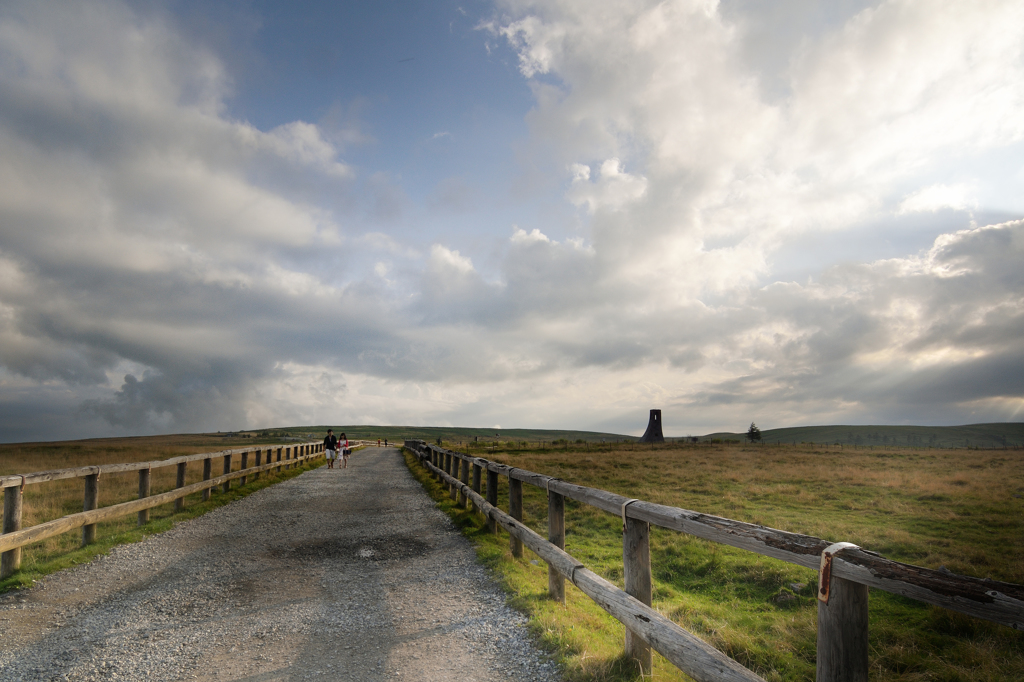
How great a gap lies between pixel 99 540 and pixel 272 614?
19.2 ft

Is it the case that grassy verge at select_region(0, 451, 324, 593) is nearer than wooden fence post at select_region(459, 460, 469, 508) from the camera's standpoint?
Yes

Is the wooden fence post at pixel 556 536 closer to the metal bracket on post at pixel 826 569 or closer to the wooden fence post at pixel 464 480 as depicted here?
the metal bracket on post at pixel 826 569

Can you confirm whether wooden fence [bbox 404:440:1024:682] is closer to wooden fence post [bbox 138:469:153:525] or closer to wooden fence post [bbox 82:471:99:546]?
wooden fence post [bbox 82:471:99:546]

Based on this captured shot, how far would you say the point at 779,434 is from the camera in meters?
186

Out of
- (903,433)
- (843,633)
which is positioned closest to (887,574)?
(843,633)

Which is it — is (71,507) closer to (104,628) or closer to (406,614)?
(104,628)

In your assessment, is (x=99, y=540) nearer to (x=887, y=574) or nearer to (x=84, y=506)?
(x=84, y=506)

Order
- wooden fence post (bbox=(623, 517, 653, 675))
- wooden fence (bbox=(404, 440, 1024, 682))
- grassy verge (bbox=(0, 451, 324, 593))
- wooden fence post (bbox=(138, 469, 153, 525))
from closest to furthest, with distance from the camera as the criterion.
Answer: wooden fence (bbox=(404, 440, 1024, 682)) → wooden fence post (bbox=(623, 517, 653, 675)) → grassy verge (bbox=(0, 451, 324, 593)) → wooden fence post (bbox=(138, 469, 153, 525))

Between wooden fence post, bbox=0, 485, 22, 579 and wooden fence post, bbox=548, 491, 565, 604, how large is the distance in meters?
7.49

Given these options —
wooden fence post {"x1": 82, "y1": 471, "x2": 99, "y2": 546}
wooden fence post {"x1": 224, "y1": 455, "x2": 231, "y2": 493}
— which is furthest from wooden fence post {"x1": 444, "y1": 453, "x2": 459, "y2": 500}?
wooden fence post {"x1": 82, "y1": 471, "x2": 99, "y2": 546}

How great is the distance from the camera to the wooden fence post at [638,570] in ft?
14.6

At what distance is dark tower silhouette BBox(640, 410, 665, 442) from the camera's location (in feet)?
273

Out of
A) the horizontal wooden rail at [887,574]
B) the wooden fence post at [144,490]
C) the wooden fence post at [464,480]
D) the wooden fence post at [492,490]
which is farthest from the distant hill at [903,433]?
the horizontal wooden rail at [887,574]

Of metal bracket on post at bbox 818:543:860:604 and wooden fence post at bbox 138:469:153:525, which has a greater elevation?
metal bracket on post at bbox 818:543:860:604
